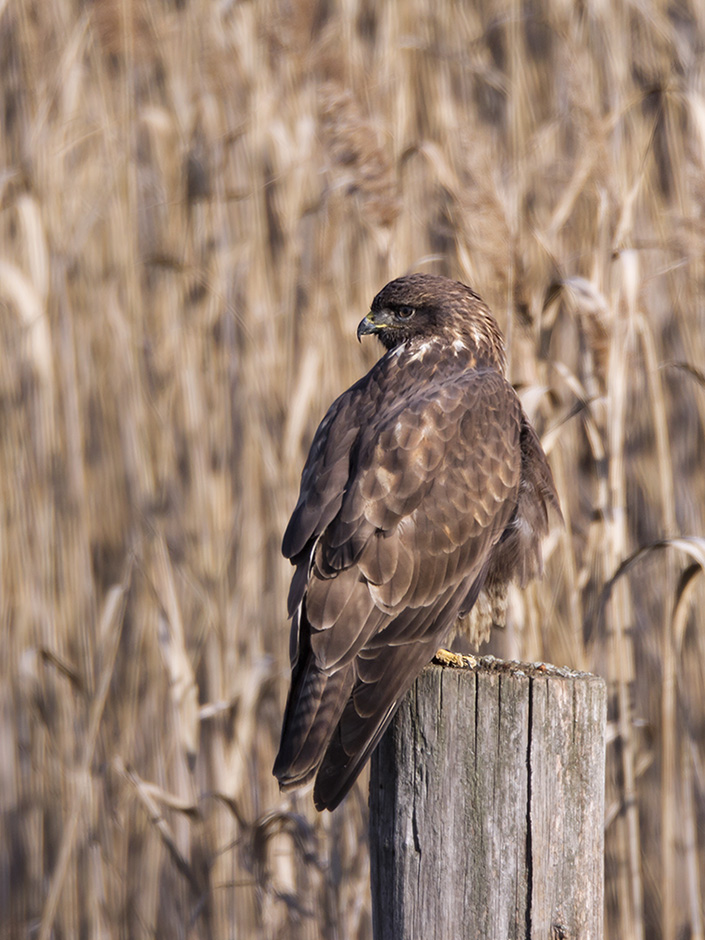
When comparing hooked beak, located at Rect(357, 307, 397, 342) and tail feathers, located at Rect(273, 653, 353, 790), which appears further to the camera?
hooked beak, located at Rect(357, 307, 397, 342)

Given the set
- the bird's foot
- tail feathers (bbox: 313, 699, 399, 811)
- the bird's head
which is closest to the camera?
tail feathers (bbox: 313, 699, 399, 811)

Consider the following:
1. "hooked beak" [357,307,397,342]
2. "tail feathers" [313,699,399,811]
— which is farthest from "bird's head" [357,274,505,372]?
"tail feathers" [313,699,399,811]

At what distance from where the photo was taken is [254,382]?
10.3 ft

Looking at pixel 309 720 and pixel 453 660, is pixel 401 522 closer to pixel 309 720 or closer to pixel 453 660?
pixel 453 660

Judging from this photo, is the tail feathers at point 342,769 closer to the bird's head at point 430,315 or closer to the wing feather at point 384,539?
the wing feather at point 384,539

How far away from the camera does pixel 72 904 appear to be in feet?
10.0

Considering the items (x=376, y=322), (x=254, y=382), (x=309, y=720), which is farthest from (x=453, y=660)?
(x=254, y=382)

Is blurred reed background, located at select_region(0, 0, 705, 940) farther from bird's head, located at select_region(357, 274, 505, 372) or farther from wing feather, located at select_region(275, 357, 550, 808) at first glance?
wing feather, located at select_region(275, 357, 550, 808)

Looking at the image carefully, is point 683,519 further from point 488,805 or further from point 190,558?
point 488,805

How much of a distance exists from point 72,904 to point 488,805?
1870 millimetres

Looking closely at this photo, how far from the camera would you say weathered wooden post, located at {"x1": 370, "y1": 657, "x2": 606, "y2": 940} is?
1.59 metres

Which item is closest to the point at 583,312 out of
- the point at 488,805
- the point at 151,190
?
the point at 488,805

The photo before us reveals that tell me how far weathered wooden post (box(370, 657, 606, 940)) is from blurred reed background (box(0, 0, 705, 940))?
2.91 feet

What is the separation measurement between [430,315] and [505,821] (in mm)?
1290
